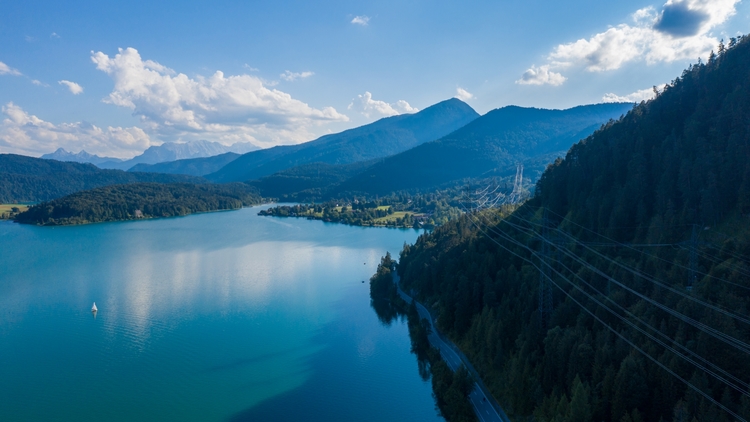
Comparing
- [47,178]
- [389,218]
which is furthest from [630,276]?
[47,178]

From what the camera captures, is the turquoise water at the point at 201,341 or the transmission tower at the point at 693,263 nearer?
the transmission tower at the point at 693,263

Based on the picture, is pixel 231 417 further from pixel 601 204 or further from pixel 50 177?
pixel 50 177

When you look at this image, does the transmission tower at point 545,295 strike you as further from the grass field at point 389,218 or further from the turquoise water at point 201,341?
the grass field at point 389,218

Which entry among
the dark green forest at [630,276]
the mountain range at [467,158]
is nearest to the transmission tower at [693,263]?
the dark green forest at [630,276]

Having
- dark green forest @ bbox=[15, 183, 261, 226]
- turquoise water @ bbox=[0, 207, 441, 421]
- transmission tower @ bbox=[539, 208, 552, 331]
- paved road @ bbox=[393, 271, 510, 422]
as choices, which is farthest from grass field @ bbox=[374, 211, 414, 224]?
transmission tower @ bbox=[539, 208, 552, 331]

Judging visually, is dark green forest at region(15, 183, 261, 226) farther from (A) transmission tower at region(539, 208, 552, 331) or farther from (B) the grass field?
(A) transmission tower at region(539, 208, 552, 331)

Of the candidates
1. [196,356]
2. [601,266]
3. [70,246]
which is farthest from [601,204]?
[70,246]

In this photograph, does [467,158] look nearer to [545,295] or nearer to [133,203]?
[133,203]
